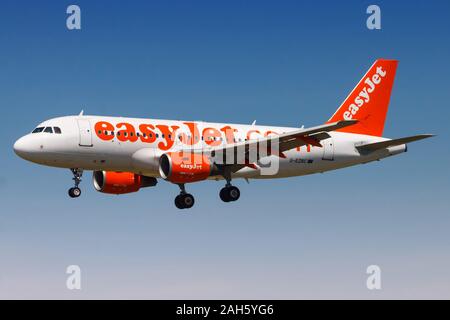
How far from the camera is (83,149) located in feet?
162

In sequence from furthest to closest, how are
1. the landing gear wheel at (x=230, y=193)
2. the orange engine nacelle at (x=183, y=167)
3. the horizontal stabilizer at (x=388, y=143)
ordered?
1. the landing gear wheel at (x=230, y=193)
2. the orange engine nacelle at (x=183, y=167)
3. the horizontal stabilizer at (x=388, y=143)

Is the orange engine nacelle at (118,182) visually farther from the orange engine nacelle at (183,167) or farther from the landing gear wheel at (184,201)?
the orange engine nacelle at (183,167)

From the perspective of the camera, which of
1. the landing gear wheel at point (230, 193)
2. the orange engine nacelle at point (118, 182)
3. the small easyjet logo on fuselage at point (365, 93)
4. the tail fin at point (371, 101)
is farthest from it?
the small easyjet logo on fuselage at point (365, 93)

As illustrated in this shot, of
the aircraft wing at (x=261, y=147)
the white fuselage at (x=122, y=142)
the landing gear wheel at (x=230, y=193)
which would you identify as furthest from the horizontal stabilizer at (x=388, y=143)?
the landing gear wheel at (x=230, y=193)

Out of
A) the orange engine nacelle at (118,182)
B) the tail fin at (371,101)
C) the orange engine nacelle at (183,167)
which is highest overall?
the tail fin at (371,101)

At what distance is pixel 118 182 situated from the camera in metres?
54.5

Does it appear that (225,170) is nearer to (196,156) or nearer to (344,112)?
(196,156)

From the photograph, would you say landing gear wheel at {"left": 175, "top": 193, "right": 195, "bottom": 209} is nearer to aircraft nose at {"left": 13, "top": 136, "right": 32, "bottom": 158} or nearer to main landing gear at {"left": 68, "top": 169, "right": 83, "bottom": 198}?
main landing gear at {"left": 68, "top": 169, "right": 83, "bottom": 198}

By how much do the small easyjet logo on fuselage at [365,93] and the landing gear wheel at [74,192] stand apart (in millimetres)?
17863

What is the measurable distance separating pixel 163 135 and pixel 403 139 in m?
12.7

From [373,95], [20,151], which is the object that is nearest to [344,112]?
[373,95]

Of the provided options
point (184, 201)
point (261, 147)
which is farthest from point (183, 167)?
point (261, 147)

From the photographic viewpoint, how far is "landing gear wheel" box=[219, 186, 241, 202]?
52062 mm

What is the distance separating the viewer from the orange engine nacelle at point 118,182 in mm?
54406
